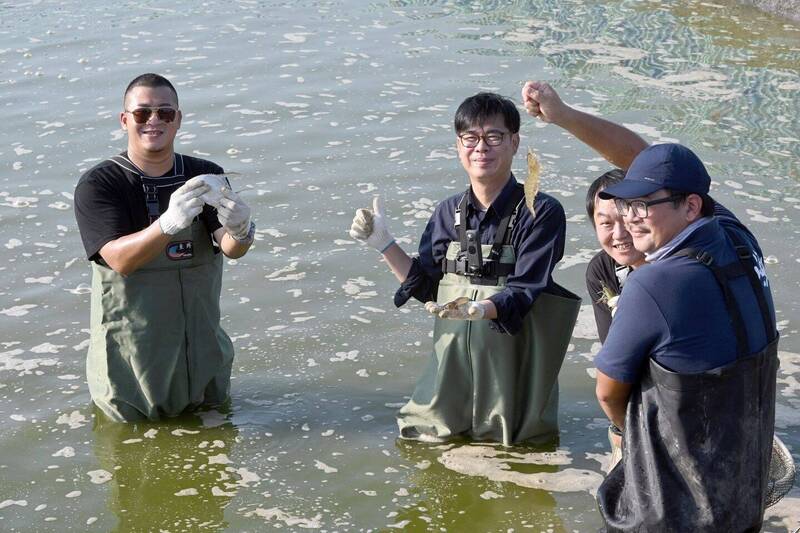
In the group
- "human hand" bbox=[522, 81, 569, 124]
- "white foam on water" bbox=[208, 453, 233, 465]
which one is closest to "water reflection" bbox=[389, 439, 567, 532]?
"white foam on water" bbox=[208, 453, 233, 465]

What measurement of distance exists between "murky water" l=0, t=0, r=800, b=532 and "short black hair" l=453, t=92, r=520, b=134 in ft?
4.94

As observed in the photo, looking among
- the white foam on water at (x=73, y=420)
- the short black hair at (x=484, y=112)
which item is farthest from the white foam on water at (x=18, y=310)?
the short black hair at (x=484, y=112)

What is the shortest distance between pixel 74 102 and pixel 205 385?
6.41 metres

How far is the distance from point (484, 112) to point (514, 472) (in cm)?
163

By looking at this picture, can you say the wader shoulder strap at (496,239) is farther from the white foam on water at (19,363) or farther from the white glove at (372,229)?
the white foam on water at (19,363)

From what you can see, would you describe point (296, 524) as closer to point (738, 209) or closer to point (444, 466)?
point (444, 466)

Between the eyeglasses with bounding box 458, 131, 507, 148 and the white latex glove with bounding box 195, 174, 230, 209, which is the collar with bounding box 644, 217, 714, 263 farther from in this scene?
the white latex glove with bounding box 195, 174, 230, 209

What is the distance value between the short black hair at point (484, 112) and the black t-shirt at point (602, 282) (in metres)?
0.70

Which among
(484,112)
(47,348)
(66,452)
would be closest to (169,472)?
(66,452)

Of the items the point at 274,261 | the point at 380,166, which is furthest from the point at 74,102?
the point at 274,261

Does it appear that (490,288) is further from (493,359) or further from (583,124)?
(583,124)

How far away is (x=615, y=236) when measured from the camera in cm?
454

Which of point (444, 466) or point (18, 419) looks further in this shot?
point (18, 419)

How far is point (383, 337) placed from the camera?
685cm
